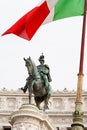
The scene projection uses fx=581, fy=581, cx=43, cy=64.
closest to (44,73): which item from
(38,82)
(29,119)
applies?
(38,82)

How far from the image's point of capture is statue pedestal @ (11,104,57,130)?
22203 mm

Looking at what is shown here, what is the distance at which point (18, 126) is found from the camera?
2239cm

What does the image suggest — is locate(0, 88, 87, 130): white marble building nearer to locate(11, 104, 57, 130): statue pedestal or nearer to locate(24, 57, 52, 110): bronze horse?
locate(24, 57, 52, 110): bronze horse

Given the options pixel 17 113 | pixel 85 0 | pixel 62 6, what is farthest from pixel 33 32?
pixel 17 113

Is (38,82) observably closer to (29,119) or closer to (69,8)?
(29,119)

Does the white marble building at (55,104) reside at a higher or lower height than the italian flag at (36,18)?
higher

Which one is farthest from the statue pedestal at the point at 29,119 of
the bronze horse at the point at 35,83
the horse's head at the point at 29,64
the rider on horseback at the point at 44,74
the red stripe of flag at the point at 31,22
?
the red stripe of flag at the point at 31,22

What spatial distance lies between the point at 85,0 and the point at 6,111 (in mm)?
37074

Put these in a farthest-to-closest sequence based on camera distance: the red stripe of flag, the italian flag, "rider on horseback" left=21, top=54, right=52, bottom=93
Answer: "rider on horseback" left=21, top=54, right=52, bottom=93, the red stripe of flag, the italian flag

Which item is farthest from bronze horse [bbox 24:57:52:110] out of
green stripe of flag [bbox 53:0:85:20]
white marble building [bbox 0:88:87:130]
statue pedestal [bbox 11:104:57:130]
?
white marble building [bbox 0:88:87:130]

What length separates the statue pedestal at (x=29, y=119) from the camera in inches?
874

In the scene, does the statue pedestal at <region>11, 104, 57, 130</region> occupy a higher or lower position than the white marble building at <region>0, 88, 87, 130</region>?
lower

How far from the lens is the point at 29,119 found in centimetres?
2230

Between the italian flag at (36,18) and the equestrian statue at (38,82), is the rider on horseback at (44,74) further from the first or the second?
the italian flag at (36,18)
